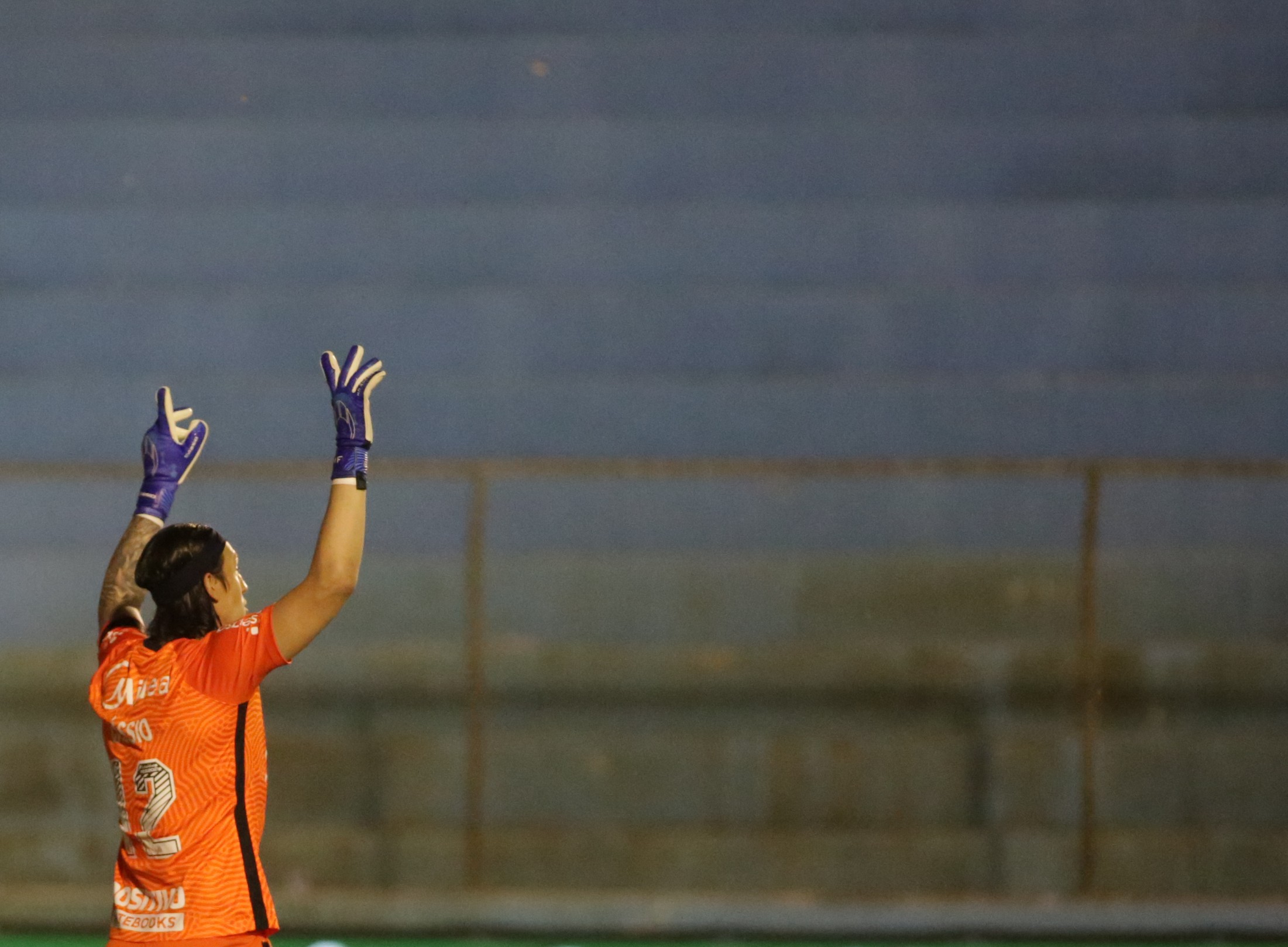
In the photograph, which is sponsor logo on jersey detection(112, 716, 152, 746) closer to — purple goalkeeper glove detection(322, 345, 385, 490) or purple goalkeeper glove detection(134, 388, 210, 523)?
purple goalkeeper glove detection(322, 345, 385, 490)

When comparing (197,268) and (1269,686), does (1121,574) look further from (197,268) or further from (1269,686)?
(197,268)

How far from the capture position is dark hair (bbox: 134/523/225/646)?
3959 mm

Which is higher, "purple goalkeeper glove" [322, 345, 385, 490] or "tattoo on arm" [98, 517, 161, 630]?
"purple goalkeeper glove" [322, 345, 385, 490]

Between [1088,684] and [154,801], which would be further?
[1088,684]

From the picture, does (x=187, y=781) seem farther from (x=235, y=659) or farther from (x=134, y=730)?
(x=235, y=659)

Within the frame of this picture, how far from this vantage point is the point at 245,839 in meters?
4.09

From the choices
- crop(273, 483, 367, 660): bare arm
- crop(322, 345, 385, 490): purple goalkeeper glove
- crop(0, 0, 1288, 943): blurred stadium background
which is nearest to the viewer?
crop(273, 483, 367, 660): bare arm

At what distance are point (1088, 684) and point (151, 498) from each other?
495 centimetres

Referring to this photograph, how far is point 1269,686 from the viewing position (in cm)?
943

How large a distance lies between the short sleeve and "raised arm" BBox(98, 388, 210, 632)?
0.57 metres

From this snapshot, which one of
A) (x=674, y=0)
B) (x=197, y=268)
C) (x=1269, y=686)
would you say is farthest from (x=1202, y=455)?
(x=197, y=268)

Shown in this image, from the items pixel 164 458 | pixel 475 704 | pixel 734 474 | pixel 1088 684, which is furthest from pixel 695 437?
pixel 164 458

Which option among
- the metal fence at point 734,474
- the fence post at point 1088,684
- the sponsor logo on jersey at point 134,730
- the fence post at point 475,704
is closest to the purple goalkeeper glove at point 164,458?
the sponsor logo on jersey at point 134,730

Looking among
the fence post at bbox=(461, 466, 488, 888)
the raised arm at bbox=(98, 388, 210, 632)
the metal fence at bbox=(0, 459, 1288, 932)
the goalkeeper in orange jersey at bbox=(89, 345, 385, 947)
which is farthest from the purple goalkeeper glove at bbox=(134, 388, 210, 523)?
the fence post at bbox=(461, 466, 488, 888)
